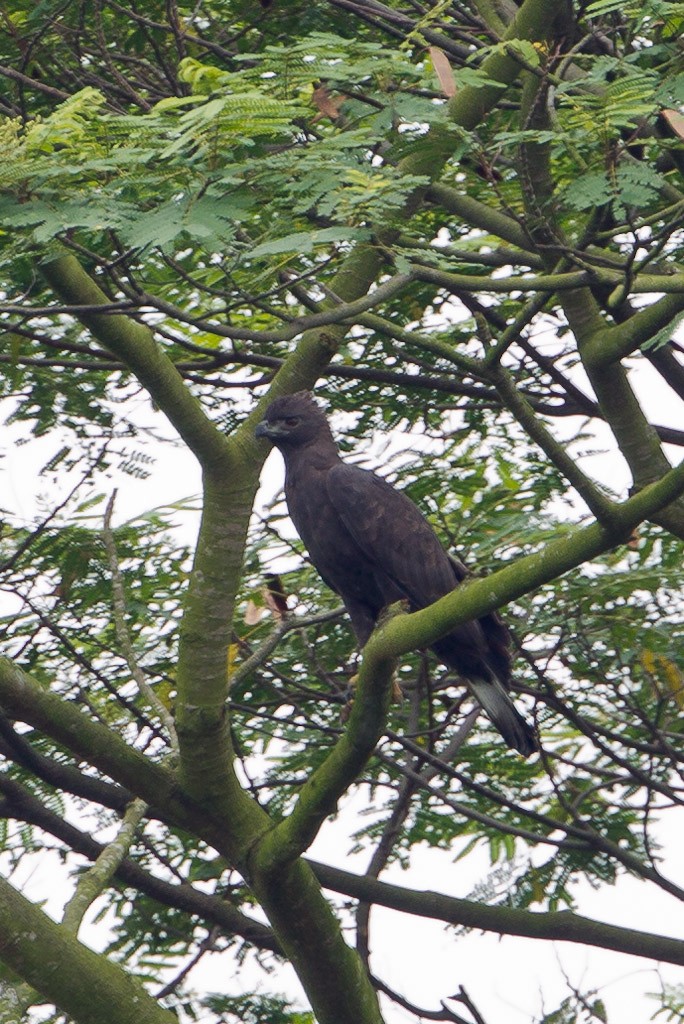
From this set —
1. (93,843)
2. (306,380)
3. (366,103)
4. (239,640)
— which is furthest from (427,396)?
(93,843)

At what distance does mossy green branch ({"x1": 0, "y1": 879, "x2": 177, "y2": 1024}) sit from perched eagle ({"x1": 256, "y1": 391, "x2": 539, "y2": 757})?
188 centimetres

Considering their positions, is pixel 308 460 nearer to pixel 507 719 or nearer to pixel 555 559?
A: pixel 507 719

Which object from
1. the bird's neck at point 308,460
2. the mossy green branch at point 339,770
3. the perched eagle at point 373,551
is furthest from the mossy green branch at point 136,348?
the mossy green branch at point 339,770

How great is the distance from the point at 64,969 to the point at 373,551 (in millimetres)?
2170

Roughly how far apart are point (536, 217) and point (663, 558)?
240cm

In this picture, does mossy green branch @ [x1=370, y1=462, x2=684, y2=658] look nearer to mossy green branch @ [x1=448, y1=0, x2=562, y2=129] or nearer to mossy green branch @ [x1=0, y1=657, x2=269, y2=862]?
mossy green branch @ [x1=0, y1=657, x2=269, y2=862]

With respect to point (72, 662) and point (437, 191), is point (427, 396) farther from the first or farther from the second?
point (72, 662)

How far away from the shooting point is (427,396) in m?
6.21

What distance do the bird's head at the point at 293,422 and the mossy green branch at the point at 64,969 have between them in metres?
2.05

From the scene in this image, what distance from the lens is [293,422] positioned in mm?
5625

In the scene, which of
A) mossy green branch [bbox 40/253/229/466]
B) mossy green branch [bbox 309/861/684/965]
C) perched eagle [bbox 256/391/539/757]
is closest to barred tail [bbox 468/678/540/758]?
perched eagle [bbox 256/391/539/757]

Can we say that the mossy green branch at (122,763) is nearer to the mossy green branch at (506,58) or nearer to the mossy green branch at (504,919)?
the mossy green branch at (504,919)

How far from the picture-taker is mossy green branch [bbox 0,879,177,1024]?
14.0 ft

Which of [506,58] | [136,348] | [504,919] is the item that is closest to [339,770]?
[504,919]
